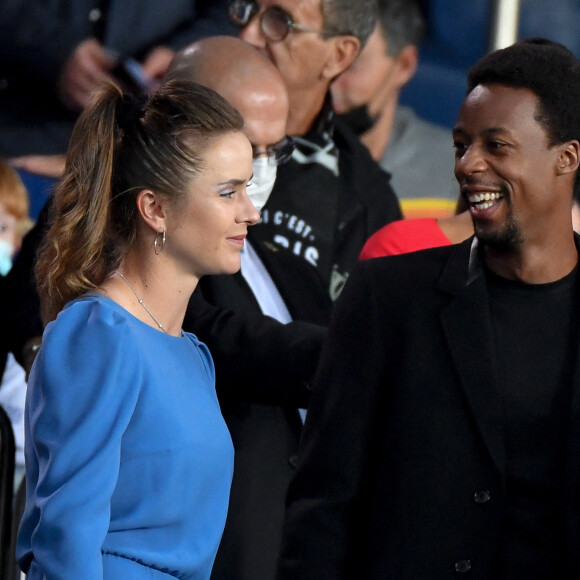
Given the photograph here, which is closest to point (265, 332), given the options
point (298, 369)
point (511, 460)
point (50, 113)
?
point (298, 369)

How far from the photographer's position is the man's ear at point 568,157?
217 centimetres

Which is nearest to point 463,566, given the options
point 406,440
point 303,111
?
point 406,440

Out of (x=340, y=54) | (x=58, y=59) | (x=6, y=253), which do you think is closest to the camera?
(x=340, y=54)

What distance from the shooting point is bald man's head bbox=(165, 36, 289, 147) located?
2.92m

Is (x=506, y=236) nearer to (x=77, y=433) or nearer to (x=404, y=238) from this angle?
(x=404, y=238)

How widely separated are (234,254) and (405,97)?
2.54m

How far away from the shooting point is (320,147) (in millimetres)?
3494

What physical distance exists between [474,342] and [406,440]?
221 millimetres

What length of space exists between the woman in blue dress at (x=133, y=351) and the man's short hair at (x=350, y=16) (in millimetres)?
1521

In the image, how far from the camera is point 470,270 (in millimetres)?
2176

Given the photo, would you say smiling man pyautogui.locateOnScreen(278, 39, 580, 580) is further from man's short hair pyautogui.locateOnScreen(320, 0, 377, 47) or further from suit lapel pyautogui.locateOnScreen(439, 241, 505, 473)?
Result: man's short hair pyautogui.locateOnScreen(320, 0, 377, 47)

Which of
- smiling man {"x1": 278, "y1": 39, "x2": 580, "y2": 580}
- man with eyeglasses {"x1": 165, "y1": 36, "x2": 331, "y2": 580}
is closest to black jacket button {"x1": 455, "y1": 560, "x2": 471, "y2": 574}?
Answer: smiling man {"x1": 278, "y1": 39, "x2": 580, "y2": 580}

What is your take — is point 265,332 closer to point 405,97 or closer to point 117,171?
point 117,171

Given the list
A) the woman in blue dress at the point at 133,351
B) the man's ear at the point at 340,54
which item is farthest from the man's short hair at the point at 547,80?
the man's ear at the point at 340,54
